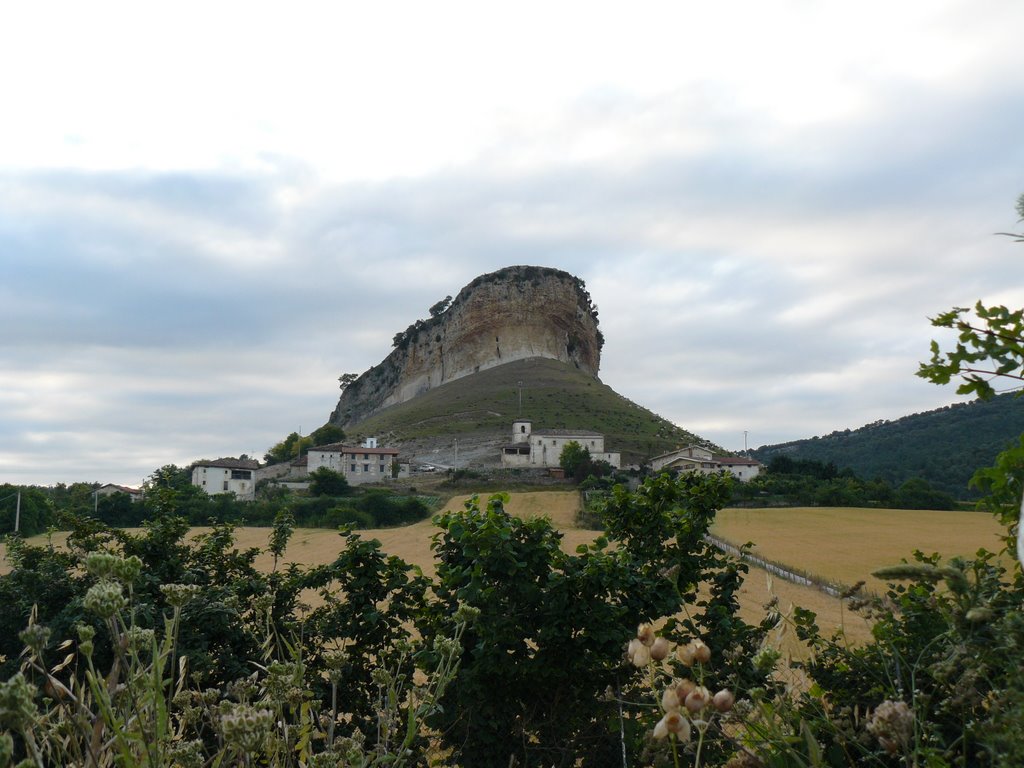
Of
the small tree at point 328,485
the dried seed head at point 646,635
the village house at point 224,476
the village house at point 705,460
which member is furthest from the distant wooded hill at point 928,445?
the dried seed head at point 646,635

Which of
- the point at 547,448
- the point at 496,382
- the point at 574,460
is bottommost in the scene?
the point at 574,460

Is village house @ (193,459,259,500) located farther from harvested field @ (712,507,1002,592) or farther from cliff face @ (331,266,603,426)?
cliff face @ (331,266,603,426)

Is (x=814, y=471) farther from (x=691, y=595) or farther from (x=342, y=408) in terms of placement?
(x=342, y=408)

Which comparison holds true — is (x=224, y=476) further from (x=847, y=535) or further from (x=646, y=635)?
(x=646, y=635)

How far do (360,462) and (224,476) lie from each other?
12.8m

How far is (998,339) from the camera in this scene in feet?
10.9

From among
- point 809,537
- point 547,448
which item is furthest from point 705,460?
point 809,537

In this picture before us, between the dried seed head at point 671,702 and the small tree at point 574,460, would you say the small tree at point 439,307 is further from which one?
the dried seed head at point 671,702

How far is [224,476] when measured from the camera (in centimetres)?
7950

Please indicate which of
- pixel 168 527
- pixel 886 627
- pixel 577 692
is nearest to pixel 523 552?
pixel 577 692

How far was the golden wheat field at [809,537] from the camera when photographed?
79.3ft

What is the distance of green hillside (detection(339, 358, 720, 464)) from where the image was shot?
9031cm

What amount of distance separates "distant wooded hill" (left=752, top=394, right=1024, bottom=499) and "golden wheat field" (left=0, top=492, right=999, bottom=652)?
50.8ft

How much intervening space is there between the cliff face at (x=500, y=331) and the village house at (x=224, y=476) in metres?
63.0
